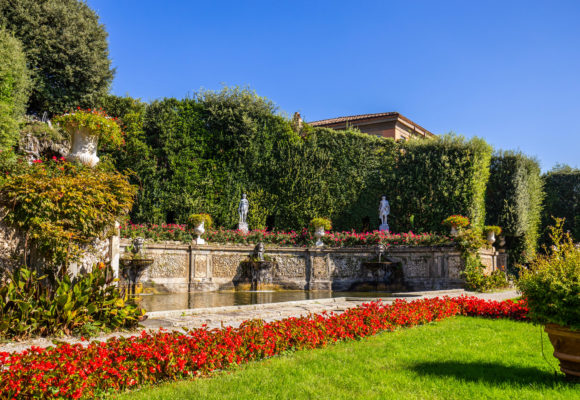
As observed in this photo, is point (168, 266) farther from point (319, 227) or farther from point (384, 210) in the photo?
point (384, 210)

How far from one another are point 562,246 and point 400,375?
2.21m

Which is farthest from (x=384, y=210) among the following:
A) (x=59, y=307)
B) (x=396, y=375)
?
(x=59, y=307)

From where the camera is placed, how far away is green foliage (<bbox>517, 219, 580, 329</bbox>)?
12.6 feet

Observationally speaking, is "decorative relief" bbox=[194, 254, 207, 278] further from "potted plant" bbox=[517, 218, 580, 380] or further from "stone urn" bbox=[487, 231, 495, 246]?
"potted plant" bbox=[517, 218, 580, 380]

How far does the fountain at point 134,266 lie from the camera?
1233 cm

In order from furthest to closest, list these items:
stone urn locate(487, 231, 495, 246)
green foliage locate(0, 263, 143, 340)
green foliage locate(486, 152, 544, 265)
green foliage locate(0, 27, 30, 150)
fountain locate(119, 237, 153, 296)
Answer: green foliage locate(486, 152, 544, 265)
stone urn locate(487, 231, 495, 246)
green foliage locate(0, 27, 30, 150)
fountain locate(119, 237, 153, 296)
green foliage locate(0, 263, 143, 340)

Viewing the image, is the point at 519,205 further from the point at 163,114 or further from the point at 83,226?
the point at 83,226

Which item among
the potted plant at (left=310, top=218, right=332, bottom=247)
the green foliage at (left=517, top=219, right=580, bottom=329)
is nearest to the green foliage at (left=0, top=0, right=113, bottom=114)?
the potted plant at (left=310, top=218, right=332, bottom=247)

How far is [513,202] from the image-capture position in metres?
23.8

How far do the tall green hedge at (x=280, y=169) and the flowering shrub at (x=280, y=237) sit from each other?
10.5 feet

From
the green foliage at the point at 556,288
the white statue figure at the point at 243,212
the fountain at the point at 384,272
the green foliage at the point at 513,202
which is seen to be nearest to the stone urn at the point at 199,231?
the white statue figure at the point at 243,212

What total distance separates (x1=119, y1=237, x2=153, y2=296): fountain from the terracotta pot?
1097 cm

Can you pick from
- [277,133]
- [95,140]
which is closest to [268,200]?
[277,133]

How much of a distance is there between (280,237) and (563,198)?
23.0 m
